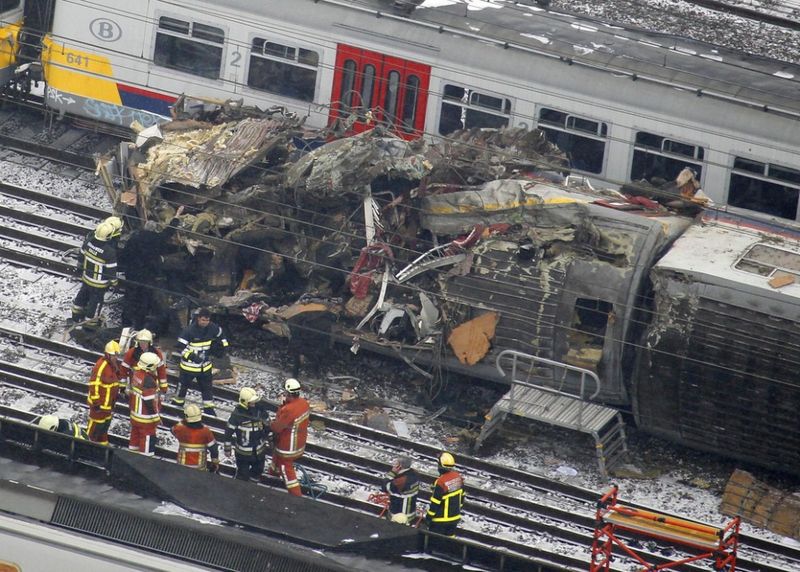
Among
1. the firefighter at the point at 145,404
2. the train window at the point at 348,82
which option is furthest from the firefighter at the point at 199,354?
the train window at the point at 348,82

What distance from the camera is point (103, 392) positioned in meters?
15.1

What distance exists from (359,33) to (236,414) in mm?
6246

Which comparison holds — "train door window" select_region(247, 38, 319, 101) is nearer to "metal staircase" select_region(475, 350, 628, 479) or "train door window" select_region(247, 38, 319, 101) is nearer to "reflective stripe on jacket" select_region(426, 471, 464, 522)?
"metal staircase" select_region(475, 350, 628, 479)

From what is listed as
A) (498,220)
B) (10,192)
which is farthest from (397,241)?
(10,192)

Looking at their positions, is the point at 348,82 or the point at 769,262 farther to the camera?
the point at 348,82

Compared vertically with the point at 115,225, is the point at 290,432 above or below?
below

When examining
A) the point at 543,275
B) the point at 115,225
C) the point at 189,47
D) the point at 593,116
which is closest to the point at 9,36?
the point at 189,47

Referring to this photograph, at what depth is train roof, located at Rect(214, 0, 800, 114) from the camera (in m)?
18.5

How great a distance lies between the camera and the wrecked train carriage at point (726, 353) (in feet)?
50.0

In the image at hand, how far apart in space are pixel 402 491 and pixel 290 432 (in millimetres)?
1289

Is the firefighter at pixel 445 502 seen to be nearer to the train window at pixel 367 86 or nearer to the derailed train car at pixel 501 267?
the derailed train car at pixel 501 267

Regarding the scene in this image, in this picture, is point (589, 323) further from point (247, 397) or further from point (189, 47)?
point (189, 47)

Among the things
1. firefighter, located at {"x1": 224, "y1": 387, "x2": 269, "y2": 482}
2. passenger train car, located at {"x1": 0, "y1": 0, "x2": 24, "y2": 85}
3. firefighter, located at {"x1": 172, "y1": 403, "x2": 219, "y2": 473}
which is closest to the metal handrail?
firefighter, located at {"x1": 224, "y1": 387, "x2": 269, "y2": 482}

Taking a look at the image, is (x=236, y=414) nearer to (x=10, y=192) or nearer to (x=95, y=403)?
(x=95, y=403)
